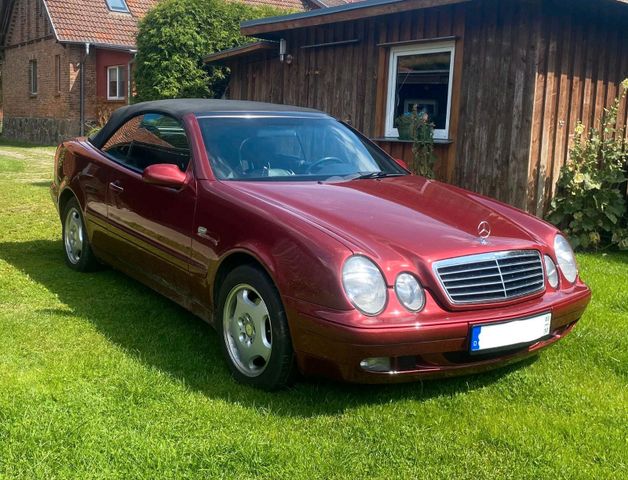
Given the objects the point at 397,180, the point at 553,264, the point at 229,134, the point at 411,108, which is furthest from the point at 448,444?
the point at 411,108

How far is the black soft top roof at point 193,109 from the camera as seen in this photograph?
190 inches

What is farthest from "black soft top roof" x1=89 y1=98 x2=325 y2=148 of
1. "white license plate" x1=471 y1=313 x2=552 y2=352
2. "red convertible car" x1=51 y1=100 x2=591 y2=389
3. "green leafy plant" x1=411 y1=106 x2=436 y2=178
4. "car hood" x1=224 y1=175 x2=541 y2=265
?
"green leafy plant" x1=411 y1=106 x2=436 y2=178

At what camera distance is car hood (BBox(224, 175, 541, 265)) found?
3.44 metres

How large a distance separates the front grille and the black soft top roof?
2.10 metres

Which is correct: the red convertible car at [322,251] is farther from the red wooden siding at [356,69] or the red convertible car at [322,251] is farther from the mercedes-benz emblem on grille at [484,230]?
the red wooden siding at [356,69]

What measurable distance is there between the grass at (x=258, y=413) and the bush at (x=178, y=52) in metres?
11.0

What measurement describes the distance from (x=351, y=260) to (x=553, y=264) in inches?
52.4

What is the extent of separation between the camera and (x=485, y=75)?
813 cm

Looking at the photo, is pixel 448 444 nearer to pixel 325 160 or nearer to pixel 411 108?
pixel 325 160

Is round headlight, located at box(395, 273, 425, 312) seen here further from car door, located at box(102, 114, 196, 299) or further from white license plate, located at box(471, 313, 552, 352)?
car door, located at box(102, 114, 196, 299)

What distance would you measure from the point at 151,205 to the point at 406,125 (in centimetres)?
515

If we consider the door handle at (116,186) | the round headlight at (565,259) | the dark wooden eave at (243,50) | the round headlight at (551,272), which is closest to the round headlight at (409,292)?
the round headlight at (551,272)

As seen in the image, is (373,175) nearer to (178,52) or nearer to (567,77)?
(567,77)

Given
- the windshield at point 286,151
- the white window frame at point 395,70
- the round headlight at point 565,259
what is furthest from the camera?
the white window frame at point 395,70
